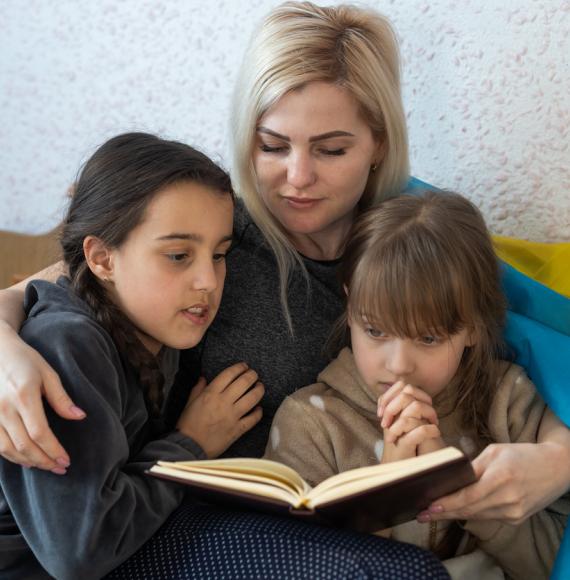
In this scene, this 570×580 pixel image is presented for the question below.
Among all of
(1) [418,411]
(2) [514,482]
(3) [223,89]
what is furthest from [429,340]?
(3) [223,89]

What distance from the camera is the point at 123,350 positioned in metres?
1.33

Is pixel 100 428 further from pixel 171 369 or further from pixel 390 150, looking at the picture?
pixel 390 150

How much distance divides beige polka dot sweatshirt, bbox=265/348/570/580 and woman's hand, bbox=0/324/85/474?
422 millimetres

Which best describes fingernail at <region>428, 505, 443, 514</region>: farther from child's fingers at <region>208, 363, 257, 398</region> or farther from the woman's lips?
the woman's lips

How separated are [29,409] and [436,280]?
2.06 ft

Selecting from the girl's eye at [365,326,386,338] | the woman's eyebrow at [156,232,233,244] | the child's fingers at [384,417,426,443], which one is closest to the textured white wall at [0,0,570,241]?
the woman's eyebrow at [156,232,233,244]

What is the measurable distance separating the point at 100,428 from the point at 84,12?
146 centimetres

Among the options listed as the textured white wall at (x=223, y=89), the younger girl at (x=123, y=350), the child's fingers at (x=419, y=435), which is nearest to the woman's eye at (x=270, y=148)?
the younger girl at (x=123, y=350)

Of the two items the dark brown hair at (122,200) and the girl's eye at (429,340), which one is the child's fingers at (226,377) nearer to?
the dark brown hair at (122,200)

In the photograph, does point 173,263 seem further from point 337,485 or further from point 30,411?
point 337,485

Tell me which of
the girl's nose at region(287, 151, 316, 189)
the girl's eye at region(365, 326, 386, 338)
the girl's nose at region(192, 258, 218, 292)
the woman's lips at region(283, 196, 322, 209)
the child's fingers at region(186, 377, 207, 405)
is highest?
the girl's nose at region(287, 151, 316, 189)

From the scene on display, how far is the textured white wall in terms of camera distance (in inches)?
67.7

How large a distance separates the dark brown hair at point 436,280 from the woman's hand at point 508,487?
181 mm

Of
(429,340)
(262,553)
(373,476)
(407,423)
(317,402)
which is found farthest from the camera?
(317,402)
